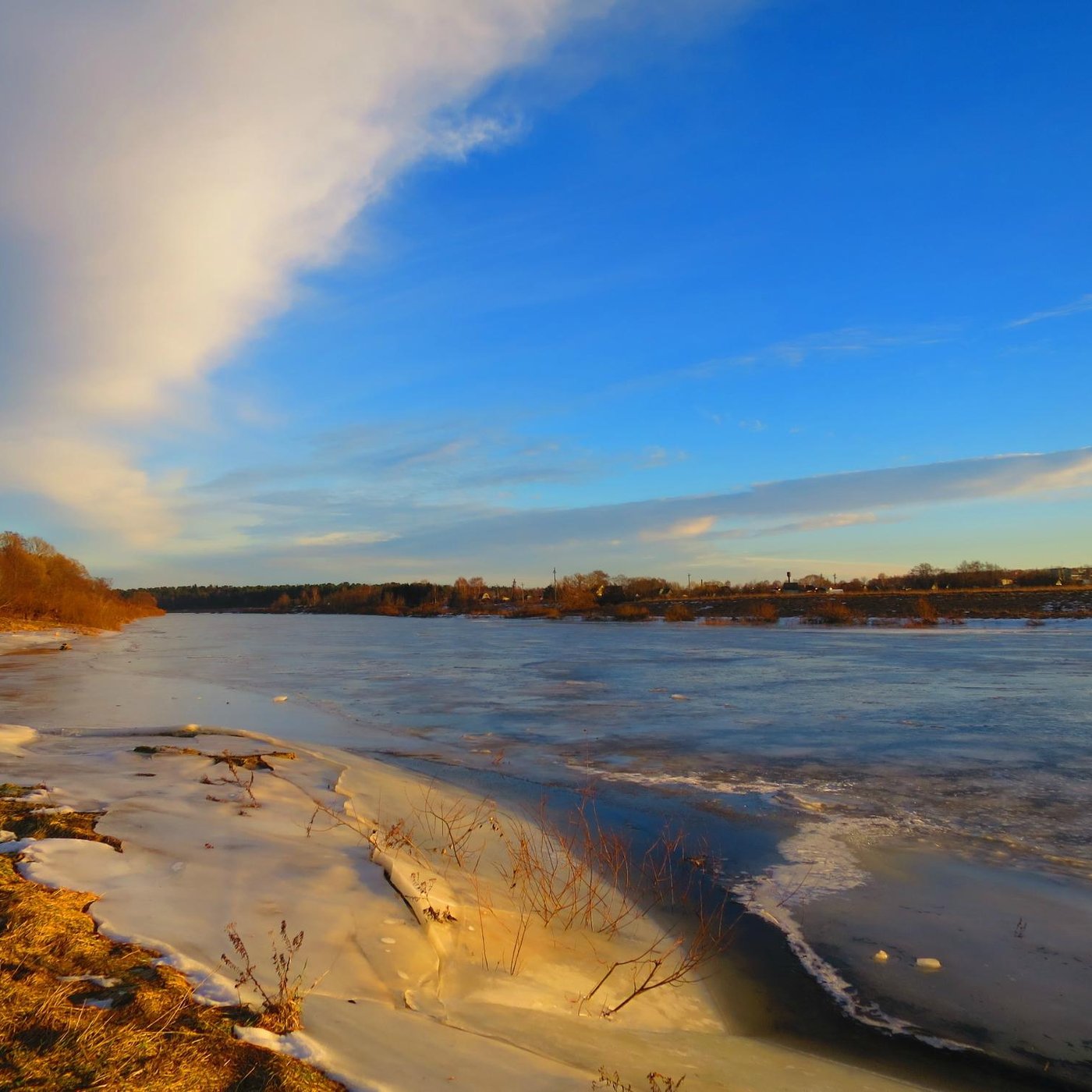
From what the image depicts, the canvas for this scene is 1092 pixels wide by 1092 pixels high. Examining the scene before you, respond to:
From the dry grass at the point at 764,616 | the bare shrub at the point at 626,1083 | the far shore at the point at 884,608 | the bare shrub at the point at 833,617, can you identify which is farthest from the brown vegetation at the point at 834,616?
the bare shrub at the point at 626,1083

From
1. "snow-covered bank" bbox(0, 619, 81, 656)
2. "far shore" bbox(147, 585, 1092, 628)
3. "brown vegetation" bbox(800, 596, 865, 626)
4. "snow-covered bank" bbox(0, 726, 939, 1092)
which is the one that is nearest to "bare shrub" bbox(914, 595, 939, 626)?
"far shore" bbox(147, 585, 1092, 628)

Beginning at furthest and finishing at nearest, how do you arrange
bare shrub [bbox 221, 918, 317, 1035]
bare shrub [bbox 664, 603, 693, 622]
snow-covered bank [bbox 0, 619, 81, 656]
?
bare shrub [bbox 664, 603, 693, 622] → snow-covered bank [bbox 0, 619, 81, 656] → bare shrub [bbox 221, 918, 317, 1035]

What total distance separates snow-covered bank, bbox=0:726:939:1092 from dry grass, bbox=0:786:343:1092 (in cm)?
14

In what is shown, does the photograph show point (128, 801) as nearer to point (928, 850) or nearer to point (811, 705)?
point (928, 850)

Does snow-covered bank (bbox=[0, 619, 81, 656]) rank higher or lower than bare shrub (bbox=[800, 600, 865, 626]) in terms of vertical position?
lower

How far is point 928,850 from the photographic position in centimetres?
549

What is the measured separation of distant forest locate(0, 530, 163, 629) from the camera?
1483 inches

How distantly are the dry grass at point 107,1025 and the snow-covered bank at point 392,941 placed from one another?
142 millimetres

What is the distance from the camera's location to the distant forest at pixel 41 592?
1483 inches

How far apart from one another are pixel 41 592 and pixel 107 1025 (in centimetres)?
4712

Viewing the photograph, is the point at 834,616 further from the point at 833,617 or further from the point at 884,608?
the point at 884,608

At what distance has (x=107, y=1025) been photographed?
2.15 meters

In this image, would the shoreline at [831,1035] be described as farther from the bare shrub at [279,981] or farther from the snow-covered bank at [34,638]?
the snow-covered bank at [34,638]

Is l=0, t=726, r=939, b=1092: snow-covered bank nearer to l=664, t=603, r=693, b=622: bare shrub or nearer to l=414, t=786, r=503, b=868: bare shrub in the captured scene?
l=414, t=786, r=503, b=868: bare shrub
